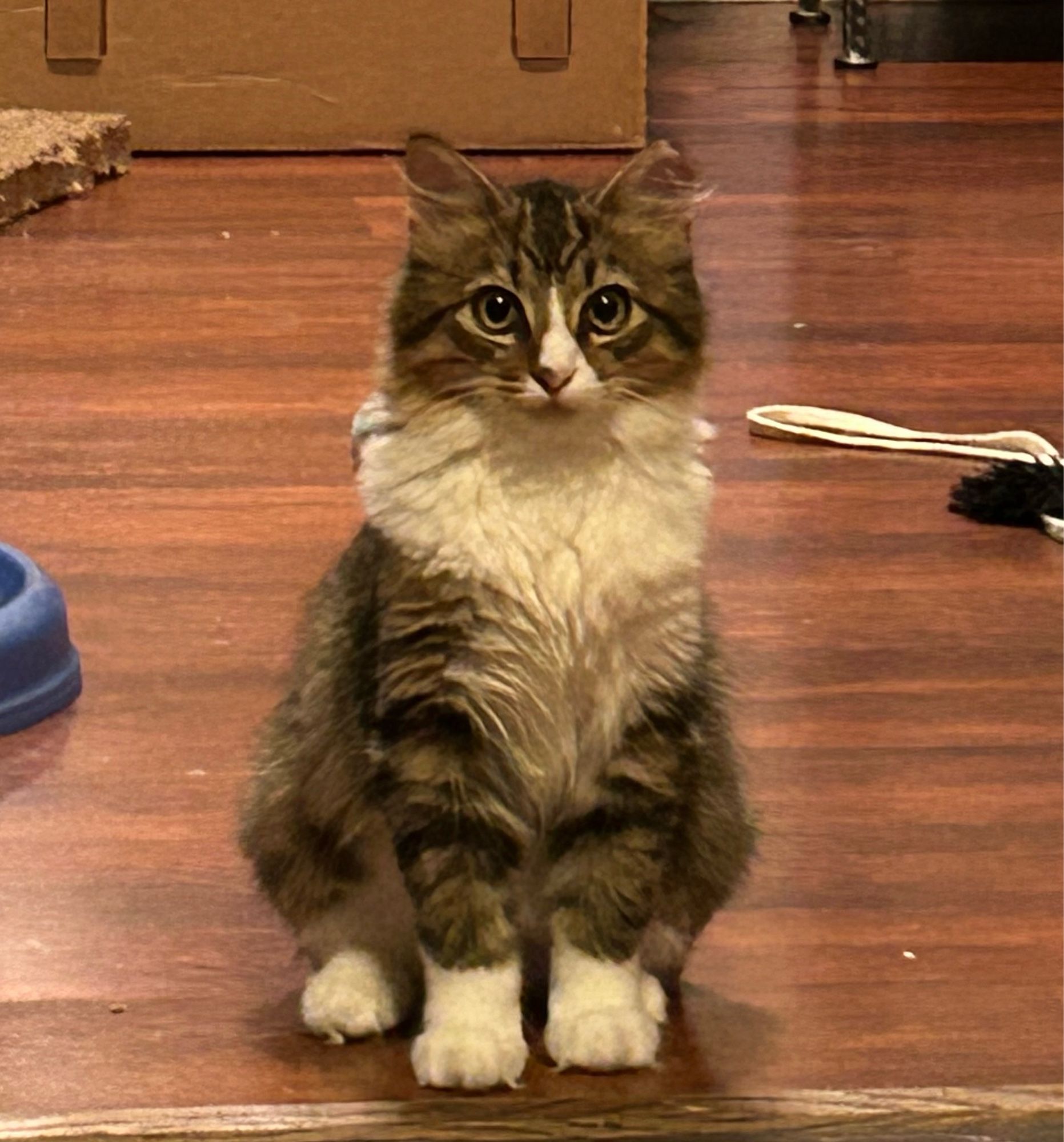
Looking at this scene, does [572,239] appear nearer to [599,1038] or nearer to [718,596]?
[599,1038]

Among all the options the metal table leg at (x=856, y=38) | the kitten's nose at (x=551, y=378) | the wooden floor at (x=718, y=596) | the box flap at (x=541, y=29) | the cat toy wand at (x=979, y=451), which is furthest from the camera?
the metal table leg at (x=856, y=38)

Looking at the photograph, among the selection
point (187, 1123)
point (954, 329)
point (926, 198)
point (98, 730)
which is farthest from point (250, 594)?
point (926, 198)

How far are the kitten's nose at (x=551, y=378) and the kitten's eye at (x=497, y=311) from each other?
38mm

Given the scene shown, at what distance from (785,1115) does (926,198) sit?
2679 mm

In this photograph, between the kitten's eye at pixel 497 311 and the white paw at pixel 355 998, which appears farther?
the white paw at pixel 355 998

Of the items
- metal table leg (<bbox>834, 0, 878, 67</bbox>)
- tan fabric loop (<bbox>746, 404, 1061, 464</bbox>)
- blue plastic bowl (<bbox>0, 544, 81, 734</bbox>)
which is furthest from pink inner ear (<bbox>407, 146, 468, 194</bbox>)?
metal table leg (<bbox>834, 0, 878, 67</bbox>)

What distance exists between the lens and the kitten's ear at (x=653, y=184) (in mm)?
1391

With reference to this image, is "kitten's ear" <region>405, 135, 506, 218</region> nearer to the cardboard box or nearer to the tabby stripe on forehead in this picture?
the tabby stripe on forehead

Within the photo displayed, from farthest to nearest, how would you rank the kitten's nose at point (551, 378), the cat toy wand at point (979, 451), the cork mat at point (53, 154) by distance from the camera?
the cork mat at point (53, 154) < the cat toy wand at point (979, 451) < the kitten's nose at point (551, 378)

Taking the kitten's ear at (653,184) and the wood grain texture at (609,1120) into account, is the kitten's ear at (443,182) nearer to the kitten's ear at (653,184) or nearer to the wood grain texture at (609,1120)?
the kitten's ear at (653,184)

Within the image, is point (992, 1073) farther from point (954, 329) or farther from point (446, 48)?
point (446, 48)

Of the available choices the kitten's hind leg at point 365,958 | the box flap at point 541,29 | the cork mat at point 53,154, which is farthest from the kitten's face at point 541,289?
the box flap at point 541,29

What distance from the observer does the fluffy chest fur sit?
140 cm

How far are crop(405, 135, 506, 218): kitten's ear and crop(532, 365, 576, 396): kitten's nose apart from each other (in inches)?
4.6
